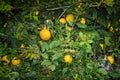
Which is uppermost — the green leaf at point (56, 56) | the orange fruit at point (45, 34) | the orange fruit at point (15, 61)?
the orange fruit at point (45, 34)

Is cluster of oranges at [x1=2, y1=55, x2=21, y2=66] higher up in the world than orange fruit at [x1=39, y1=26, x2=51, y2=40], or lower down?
lower down

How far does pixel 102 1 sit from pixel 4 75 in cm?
123

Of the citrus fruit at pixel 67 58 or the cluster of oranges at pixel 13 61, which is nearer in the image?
the citrus fruit at pixel 67 58

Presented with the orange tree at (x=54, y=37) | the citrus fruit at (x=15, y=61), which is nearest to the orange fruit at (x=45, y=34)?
the orange tree at (x=54, y=37)

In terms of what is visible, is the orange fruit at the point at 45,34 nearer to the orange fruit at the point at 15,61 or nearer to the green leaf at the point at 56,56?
the green leaf at the point at 56,56

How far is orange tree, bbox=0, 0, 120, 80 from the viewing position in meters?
2.79

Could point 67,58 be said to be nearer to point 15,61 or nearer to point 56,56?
point 56,56

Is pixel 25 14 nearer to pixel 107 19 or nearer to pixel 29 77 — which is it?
pixel 29 77

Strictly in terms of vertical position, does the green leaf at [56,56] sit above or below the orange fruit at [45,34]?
below

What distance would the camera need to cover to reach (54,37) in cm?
293

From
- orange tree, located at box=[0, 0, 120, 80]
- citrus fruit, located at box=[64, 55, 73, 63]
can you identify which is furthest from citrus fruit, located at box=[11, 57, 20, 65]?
citrus fruit, located at box=[64, 55, 73, 63]

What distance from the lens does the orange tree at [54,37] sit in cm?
279

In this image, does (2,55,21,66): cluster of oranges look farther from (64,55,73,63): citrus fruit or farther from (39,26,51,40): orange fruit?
(64,55,73,63): citrus fruit

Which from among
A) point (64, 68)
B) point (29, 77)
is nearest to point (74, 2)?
point (64, 68)
